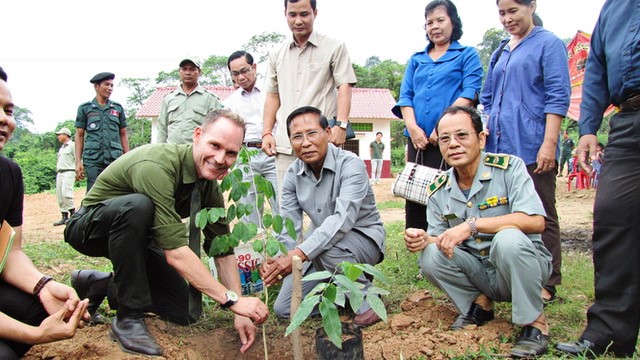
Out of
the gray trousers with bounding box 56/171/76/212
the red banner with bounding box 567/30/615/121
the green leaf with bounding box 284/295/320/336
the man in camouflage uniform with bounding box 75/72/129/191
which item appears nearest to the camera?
the green leaf with bounding box 284/295/320/336

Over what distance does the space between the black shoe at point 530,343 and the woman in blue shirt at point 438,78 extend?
156 cm

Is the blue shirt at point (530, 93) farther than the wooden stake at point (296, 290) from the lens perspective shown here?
Yes

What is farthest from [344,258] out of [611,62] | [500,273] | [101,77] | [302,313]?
[101,77]

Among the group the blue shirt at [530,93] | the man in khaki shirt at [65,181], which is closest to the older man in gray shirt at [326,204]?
the blue shirt at [530,93]

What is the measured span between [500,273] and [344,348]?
3.12 ft

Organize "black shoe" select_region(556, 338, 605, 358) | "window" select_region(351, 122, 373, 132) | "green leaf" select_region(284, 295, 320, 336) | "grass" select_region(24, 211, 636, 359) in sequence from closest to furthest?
"green leaf" select_region(284, 295, 320, 336) → "black shoe" select_region(556, 338, 605, 358) → "grass" select_region(24, 211, 636, 359) → "window" select_region(351, 122, 373, 132)

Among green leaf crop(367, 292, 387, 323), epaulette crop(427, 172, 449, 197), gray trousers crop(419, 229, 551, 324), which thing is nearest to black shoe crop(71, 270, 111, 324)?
green leaf crop(367, 292, 387, 323)

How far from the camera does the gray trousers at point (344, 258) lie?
3.08 m

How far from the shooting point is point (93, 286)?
9.85ft

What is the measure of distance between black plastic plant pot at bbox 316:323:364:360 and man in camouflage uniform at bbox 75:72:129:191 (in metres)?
4.77

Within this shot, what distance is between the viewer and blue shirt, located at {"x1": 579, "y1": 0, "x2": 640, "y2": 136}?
236 centimetres

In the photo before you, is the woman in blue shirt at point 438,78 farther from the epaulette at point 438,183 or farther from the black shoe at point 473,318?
the black shoe at point 473,318

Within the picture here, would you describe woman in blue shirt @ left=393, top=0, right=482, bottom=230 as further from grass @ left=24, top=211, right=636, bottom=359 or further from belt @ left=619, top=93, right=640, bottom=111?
belt @ left=619, top=93, right=640, bottom=111

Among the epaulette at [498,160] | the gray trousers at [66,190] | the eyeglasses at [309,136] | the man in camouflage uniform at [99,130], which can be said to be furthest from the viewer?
the gray trousers at [66,190]
